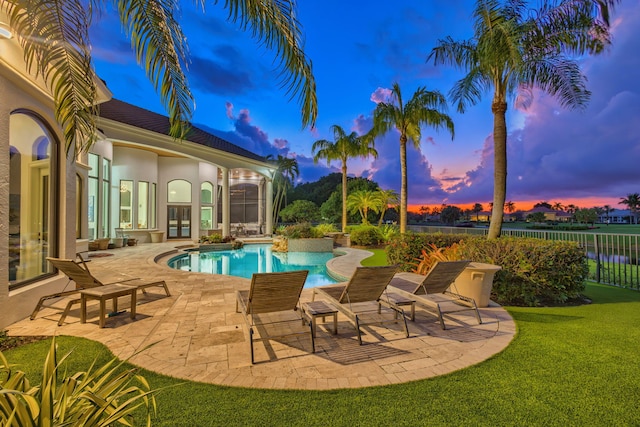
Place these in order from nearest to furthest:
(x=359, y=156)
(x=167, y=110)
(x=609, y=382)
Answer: (x=609, y=382), (x=167, y=110), (x=359, y=156)

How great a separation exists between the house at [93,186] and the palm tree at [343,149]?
4477 millimetres

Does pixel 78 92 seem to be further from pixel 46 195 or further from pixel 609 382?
pixel 609 382

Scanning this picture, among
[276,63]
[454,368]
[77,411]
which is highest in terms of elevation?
[276,63]

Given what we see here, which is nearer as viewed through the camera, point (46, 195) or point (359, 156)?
point (46, 195)

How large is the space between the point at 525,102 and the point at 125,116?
1856cm

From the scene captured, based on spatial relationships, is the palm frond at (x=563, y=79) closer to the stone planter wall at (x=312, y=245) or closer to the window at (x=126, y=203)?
the stone planter wall at (x=312, y=245)

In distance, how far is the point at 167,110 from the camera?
14.6ft

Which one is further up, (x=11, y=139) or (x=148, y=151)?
(x=148, y=151)

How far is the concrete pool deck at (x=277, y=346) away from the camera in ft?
11.1

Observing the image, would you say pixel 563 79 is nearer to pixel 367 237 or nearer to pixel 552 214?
pixel 367 237

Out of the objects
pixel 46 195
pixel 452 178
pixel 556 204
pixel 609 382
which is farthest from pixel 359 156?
pixel 556 204

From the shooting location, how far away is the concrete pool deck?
3373 mm

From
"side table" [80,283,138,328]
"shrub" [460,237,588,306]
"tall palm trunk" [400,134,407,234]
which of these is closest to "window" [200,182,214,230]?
"tall palm trunk" [400,134,407,234]

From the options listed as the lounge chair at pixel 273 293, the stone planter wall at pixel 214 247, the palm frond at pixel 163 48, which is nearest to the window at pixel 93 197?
the stone planter wall at pixel 214 247
